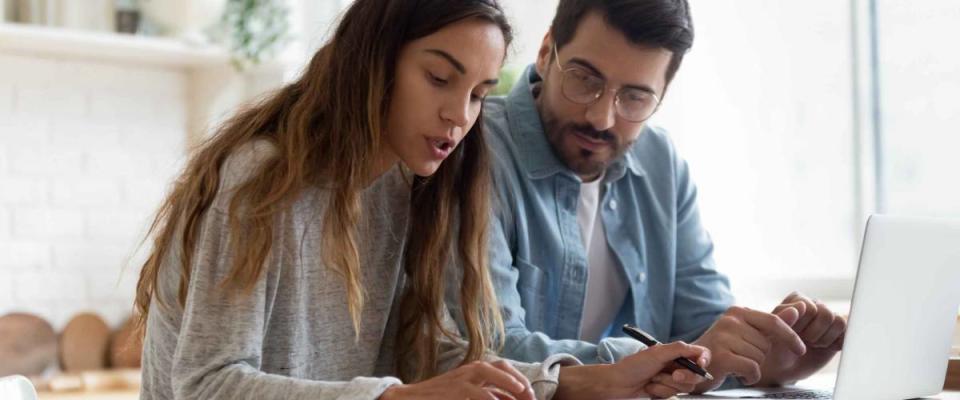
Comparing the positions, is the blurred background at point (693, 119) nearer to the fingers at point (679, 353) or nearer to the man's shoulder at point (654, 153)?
the man's shoulder at point (654, 153)

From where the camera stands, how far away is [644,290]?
205cm

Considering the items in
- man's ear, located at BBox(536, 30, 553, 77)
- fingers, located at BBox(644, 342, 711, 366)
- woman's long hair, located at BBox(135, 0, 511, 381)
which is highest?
man's ear, located at BBox(536, 30, 553, 77)

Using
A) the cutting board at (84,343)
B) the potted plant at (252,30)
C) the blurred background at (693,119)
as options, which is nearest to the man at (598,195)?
the blurred background at (693,119)

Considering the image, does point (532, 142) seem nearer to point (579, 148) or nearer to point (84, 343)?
point (579, 148)

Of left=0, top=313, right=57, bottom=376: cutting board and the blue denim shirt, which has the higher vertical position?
the blue denim shirt

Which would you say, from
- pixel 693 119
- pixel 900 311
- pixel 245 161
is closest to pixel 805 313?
pixel 900 311

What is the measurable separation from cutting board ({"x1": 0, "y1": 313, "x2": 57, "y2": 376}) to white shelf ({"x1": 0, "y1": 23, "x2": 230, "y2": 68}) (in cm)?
70

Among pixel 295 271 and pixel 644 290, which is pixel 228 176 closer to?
pixel 295 271

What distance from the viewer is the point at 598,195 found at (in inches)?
81.4

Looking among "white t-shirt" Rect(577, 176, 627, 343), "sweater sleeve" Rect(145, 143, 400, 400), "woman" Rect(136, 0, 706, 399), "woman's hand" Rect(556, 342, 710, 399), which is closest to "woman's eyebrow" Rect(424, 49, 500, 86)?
"woman" Rect(136, 0, 706, 399)

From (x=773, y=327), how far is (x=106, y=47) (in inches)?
89.0

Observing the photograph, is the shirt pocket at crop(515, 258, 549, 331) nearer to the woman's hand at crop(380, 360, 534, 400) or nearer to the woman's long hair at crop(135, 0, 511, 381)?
the woman's long hair at crop(135, 0, 511, 381)

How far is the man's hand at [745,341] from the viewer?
5.24 ft

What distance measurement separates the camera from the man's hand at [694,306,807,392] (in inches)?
62.9
